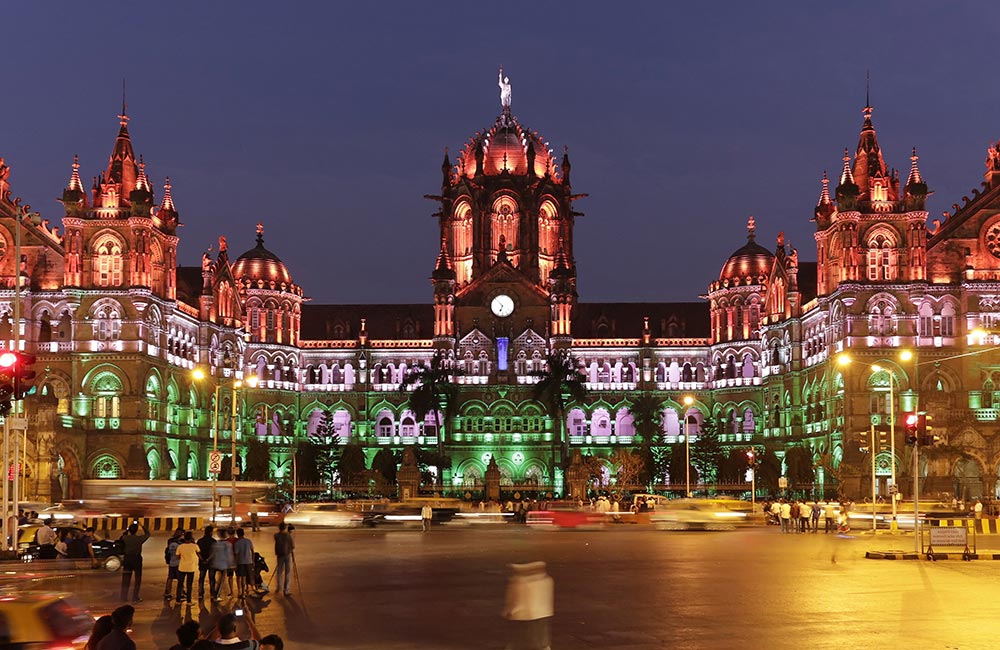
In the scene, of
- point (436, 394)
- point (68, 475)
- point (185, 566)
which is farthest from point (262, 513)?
point (436, 394)

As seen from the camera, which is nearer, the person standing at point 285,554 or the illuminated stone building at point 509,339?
the person standing at point 285,554

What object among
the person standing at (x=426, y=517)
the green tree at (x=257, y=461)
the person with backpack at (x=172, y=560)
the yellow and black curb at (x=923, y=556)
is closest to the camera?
the person with backpack at (x=172, y=560)

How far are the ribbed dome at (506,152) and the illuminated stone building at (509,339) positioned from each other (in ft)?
0.86

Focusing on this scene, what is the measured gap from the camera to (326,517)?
67.6 m

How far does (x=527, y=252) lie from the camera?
127938 mm

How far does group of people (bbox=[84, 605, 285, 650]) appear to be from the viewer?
48.7 ft

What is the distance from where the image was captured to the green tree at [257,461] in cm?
10862

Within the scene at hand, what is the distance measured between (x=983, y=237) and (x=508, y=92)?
59.4m

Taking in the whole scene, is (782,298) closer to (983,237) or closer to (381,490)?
(983,237)

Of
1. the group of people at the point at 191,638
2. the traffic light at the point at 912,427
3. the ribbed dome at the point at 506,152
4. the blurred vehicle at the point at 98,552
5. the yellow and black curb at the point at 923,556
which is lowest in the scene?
the yellow and black curb at the point at 923,556

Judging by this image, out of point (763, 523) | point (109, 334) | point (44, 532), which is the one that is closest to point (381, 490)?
point (109, 334)

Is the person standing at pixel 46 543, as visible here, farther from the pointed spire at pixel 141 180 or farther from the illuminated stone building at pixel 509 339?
the pointed spire at pixel 141 180

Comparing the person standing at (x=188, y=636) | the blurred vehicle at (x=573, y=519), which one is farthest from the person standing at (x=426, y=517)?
the person standing at (x=188, y=636)

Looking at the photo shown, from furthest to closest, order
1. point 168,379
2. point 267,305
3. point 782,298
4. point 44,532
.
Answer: point 267,305 → point 782,298 → point 168,379 → point 44,532
